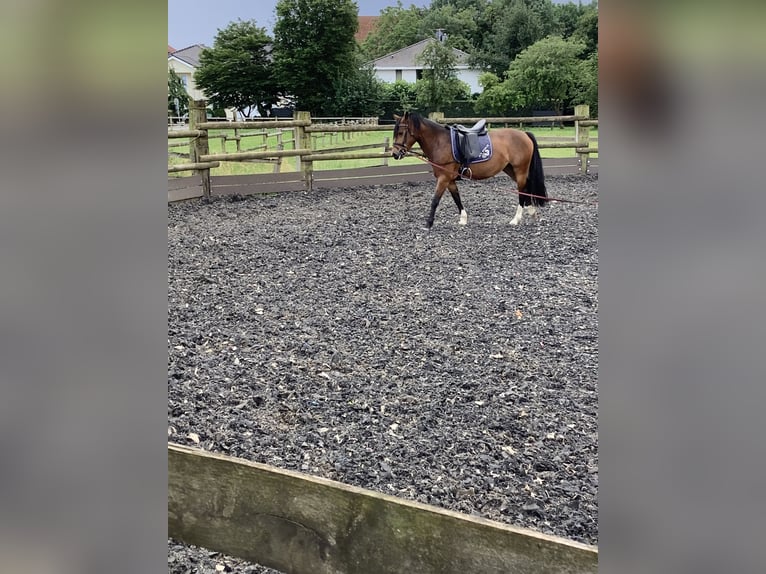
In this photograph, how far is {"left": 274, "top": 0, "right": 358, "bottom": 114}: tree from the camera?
99.1 feet

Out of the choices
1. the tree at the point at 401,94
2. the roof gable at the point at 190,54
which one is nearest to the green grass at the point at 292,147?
the tree at the point at 401,94

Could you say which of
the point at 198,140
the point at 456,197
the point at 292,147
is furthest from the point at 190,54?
the point at 456,197

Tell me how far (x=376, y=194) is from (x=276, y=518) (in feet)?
24.2

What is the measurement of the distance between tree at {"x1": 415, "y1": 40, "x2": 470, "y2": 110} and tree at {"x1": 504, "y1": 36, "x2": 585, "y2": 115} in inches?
159

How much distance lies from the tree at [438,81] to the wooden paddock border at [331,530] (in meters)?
31.6

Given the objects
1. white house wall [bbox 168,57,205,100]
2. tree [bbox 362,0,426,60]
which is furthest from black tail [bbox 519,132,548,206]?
tree [bbox 362,0,426,60]

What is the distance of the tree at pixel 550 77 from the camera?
28281mm

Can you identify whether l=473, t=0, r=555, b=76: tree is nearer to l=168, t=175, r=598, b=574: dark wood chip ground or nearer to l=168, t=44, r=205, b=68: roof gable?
l=168, t=44, r=205, b=68: roof gable

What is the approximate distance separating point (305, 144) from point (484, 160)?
3.18m

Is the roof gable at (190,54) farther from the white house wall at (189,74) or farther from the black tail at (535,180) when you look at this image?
the black tail at (535,180)

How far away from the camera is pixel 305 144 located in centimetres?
873

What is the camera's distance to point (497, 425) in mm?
2379

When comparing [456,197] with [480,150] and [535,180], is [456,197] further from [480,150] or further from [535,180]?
[535,180]
